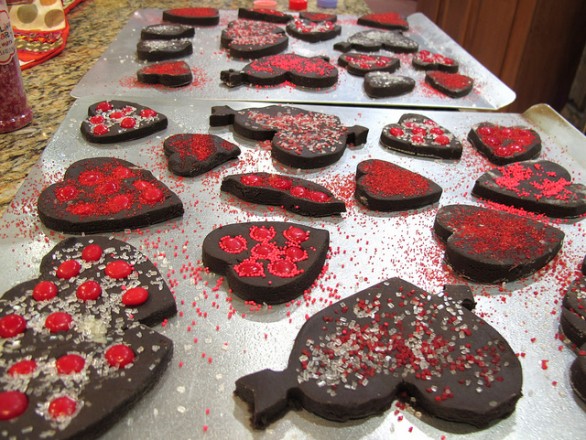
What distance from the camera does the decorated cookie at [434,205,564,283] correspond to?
1.11m

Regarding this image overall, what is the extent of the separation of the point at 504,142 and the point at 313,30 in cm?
106

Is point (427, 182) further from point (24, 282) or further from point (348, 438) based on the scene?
point (24, 282)

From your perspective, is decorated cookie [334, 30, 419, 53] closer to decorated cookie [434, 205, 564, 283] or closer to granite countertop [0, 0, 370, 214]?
granite countertop [0, 0, 370, 214]

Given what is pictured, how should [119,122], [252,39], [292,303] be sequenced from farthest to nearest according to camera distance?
[252,39], [119,122], [292,303]

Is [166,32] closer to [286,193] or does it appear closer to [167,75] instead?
[167,75]

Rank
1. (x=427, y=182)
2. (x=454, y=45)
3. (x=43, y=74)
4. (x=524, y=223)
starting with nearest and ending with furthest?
1. (x=524, y=223)
2. (x=427, y=182)
3. (x=43, y=74)
4. (x=454, y=45)

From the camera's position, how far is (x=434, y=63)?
2.07m

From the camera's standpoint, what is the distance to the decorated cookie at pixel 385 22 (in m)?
2.45

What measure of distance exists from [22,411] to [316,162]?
3.05 ft

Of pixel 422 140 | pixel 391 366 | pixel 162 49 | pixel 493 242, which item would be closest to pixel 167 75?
pixel 162 49

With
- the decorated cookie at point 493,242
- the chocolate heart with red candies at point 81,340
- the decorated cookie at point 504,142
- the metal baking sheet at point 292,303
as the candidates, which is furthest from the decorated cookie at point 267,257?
the decorated cookie at point 504,142

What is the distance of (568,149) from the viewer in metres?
1.62

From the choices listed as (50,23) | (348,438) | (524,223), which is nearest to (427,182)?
(524,223)

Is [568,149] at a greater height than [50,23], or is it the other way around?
[50,23]
